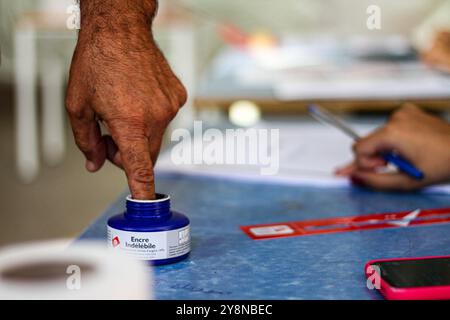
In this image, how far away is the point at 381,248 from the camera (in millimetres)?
716

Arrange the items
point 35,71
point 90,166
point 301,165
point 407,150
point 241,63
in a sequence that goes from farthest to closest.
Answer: point 35,71 < point 241,63 < point 301,165 < point 407,150 < point 90,166

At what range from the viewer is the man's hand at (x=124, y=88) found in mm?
670

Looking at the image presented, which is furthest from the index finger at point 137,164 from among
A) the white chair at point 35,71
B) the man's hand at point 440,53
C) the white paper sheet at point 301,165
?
the white chair at point 35,71

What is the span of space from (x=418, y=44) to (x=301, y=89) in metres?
0.79

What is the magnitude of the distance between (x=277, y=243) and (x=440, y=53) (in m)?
1.42

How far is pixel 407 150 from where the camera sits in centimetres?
99

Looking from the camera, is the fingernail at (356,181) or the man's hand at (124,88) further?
the fingernail at (356,181)

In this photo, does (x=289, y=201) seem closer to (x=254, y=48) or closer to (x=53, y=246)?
(x=53, y=246)

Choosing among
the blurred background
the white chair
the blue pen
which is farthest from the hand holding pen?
the white chair

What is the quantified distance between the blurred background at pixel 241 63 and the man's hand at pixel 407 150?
Answer: 13.8 inches

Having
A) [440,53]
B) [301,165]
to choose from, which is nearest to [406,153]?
[301,165]

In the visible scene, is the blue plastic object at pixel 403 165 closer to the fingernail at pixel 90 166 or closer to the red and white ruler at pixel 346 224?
the red and white ruler at pixel 346 224

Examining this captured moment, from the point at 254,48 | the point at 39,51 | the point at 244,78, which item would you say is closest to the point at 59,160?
the point at 39,51

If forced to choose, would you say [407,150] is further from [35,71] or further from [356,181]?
[35,71]
